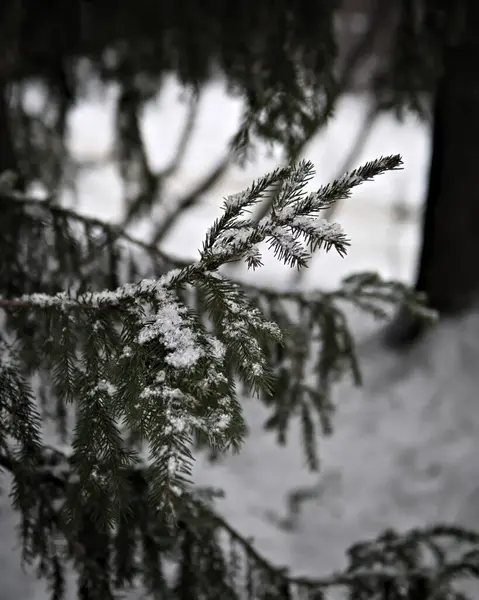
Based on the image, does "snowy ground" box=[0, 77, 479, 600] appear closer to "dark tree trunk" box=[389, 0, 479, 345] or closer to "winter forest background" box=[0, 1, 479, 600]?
"winter forest background" box=[0, 1, 479, 600]

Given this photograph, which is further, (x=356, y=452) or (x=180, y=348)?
(x=356, y=452)

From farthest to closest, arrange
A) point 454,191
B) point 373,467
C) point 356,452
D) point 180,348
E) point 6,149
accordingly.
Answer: point 454,191 → point 356,452 → point 373,467 → point 6,149 → point 180,348

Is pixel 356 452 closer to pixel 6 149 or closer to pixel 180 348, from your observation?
pixel 6 149

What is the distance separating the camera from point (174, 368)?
3.37 feet

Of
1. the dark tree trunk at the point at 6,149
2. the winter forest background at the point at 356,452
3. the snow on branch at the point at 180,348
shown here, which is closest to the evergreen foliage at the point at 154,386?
the snow on branch at the point at 180,348

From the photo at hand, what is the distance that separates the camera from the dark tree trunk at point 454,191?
456cm

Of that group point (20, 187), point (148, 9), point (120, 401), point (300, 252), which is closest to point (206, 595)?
point (120, 401)

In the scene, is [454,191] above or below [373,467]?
above

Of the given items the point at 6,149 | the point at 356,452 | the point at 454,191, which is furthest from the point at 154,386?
the point at 454,191

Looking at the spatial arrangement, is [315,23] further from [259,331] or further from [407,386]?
[407,386]

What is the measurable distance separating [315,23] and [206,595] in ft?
6.97

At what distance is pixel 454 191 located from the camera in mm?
4691

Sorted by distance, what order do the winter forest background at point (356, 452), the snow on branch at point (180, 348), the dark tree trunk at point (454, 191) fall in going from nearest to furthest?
the snow on branch at point (180, 348) → the winter forest background at point (356, 452) → the dark tree trunk at point (454, 191)

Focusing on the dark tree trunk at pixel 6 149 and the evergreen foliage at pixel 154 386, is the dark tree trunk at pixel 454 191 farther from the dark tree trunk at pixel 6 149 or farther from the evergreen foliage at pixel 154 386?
the evergreen foliage at pixel 154 386
